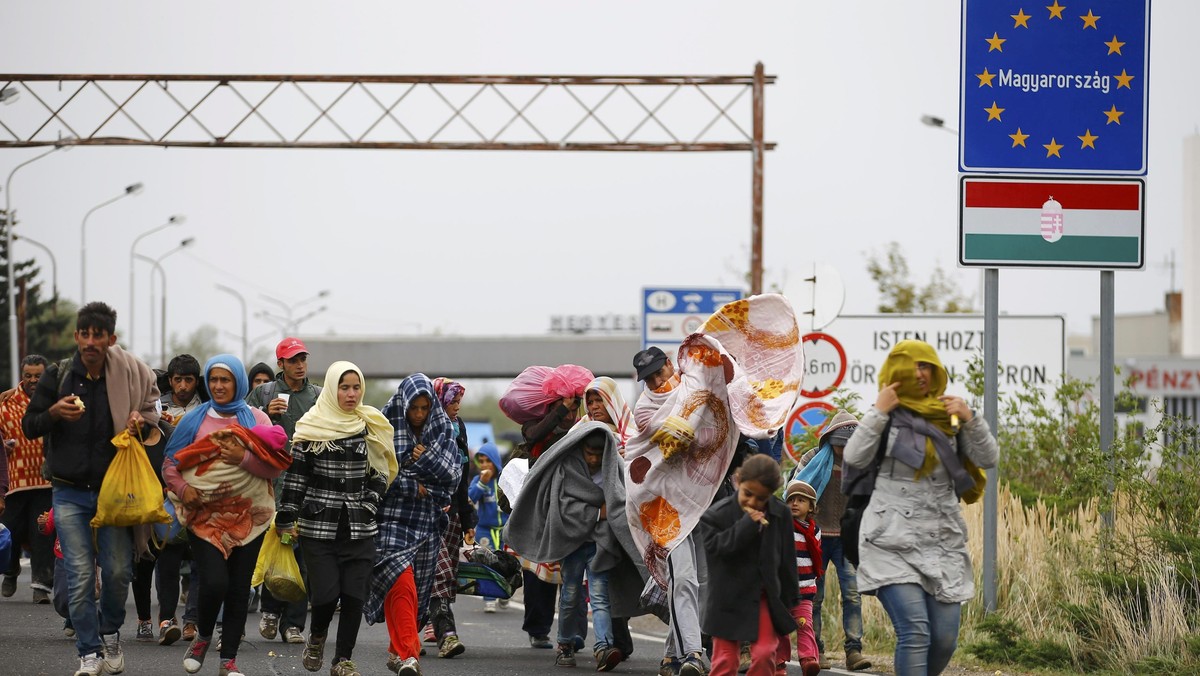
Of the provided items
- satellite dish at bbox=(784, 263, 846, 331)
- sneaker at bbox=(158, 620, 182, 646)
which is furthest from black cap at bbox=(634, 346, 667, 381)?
satellite dish at bbox=(784, 263, 846, 331)

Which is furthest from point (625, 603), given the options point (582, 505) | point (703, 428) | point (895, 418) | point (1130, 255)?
point (1130, 255)

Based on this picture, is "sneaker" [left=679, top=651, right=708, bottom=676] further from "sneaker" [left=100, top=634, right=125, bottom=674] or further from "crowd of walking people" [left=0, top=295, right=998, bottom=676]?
"sneaker" [left=100, top=634, right=125, bottom=674]

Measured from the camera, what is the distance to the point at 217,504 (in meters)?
9.51

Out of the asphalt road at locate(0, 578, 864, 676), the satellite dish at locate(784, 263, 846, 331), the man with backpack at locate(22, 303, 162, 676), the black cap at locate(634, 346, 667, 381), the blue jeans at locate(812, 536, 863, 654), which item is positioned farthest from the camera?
the satellite dish at locate(784, 263, 846, 331)

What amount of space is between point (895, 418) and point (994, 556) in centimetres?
423

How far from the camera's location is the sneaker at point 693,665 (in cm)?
977

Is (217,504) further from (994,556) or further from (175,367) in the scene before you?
(994,556)

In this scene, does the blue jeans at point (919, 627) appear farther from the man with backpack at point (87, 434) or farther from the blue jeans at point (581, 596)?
the man with backpack at point (87, 434)

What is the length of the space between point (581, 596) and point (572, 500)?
0.76m

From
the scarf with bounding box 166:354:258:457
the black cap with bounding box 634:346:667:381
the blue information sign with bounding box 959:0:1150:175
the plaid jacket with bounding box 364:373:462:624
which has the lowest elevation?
the plaid jacket with bounding box 364:373:462:624

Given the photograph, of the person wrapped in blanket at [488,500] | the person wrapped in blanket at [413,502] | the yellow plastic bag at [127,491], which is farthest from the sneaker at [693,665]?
the person wrapped in blanket at [488,500]

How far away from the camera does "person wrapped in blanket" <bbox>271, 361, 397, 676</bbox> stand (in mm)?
9438

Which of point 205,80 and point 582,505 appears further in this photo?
point 205,80

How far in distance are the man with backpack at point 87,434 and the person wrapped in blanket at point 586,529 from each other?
2827mm
